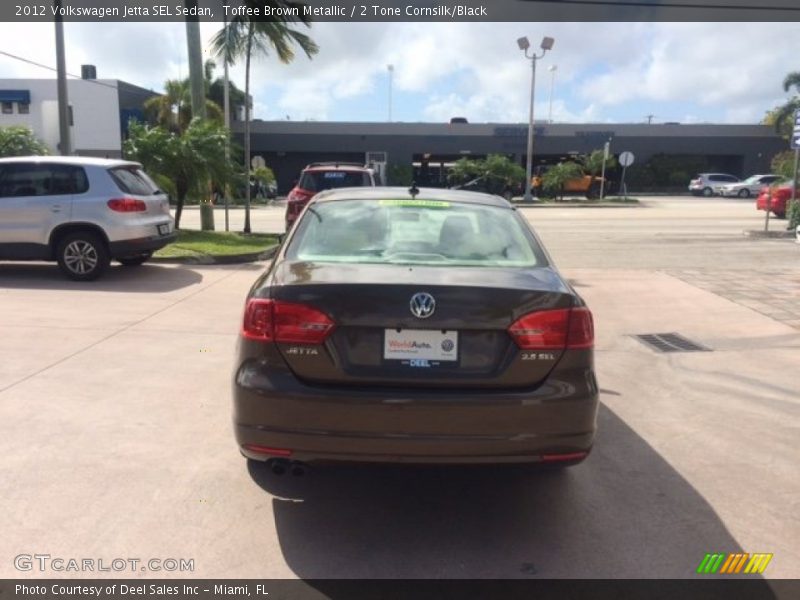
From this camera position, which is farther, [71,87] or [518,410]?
[71,87]

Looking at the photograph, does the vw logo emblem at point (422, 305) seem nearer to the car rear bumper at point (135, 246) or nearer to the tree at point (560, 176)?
the car rear bumper at point (135, 246)

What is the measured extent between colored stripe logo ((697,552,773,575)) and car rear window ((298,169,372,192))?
11265 millimetres

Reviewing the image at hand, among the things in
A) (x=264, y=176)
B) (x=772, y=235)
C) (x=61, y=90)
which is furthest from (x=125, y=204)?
(x=264, y=176)

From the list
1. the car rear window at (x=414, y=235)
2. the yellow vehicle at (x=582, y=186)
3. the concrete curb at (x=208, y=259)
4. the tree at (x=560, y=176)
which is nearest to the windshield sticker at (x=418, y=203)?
the car rear window at (x=414, y=235)

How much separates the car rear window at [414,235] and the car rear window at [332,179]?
375 inches

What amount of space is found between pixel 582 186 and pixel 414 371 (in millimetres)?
38449

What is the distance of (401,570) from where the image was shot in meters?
3.12

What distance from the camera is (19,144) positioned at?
23797 mm

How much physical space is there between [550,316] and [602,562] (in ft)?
3.78

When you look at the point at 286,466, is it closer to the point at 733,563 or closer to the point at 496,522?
the point at 496,522

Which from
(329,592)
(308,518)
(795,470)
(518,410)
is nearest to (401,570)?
(329,592)

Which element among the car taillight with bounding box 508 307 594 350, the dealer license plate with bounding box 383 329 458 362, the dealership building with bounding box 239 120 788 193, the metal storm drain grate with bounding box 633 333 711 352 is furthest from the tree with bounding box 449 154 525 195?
the dealer license plate with bounding box 383 329 458 362

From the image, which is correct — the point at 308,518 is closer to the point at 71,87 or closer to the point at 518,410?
the point at 518,410

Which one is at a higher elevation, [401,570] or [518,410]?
[518,410]
